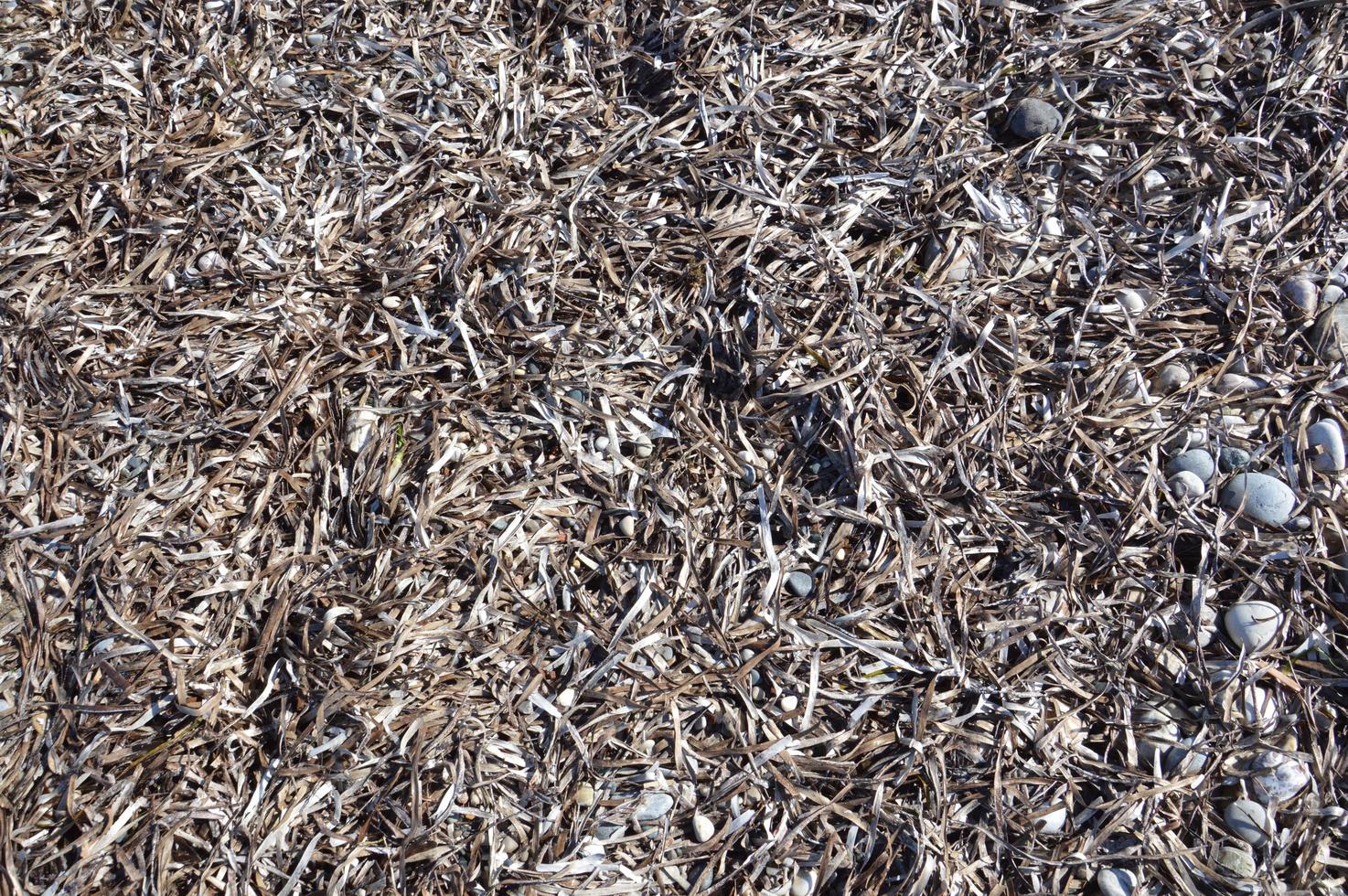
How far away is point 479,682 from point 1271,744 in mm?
1258

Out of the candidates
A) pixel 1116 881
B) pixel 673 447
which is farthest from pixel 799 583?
pixel 1116 881

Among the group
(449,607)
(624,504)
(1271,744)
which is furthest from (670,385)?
(1271,744)

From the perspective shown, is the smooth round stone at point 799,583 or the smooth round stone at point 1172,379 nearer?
the smooth round stone at point 799,583

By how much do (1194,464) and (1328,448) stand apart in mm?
234

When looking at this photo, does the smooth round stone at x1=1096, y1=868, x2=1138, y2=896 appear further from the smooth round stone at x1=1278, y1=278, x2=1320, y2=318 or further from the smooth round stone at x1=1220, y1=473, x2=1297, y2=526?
the smooth round stone at x1=1278, y1=278, x2=1320, y2=318

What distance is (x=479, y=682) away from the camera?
1.48 meters

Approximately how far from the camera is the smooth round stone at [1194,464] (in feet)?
5.32

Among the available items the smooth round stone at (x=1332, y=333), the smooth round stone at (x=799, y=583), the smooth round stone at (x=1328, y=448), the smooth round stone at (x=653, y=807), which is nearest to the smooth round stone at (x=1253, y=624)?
the smooth round stone at (x=1328, y=448)

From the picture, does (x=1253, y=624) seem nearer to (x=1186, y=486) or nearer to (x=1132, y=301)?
(x=1186, y=486)

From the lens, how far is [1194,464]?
5.34 feet

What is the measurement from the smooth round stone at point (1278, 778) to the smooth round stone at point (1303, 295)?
827 millimetres

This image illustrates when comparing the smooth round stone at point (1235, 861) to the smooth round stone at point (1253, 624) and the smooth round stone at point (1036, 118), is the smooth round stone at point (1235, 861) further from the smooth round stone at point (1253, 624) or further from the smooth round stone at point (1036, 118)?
the smooth round stone at point (1036, 118)

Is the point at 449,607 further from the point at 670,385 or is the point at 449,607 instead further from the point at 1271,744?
the point at 1271,744

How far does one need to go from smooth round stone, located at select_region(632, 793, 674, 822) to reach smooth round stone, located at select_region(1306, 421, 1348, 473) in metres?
1.27
